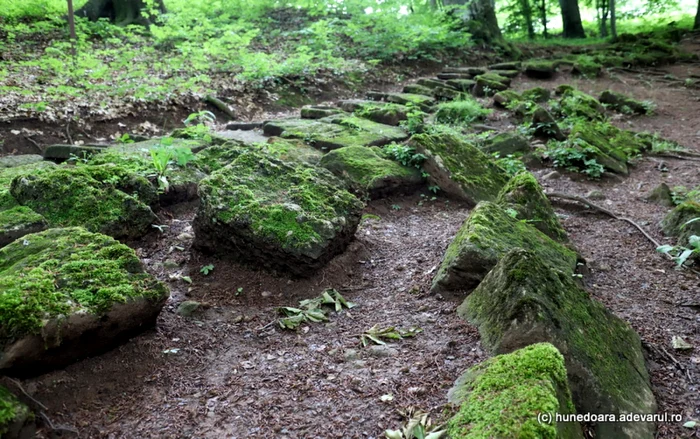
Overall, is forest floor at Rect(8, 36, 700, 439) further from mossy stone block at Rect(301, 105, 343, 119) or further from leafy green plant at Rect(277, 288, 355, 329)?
mossy stone block at Rect(301, 105, 343, 119)

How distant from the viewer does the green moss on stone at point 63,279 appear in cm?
211

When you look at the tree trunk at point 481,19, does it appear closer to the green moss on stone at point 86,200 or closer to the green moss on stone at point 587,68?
the green moss on stone at point 587,68

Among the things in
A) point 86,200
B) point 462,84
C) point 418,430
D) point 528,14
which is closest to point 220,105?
point 86,200

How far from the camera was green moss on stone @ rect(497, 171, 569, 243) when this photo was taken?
4.14 meters

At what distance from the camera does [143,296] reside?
251 centimetres

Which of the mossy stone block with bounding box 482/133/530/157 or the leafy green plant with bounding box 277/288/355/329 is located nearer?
the leafy green plant with bounding box 277/288/355/329

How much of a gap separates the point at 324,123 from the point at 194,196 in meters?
2.75

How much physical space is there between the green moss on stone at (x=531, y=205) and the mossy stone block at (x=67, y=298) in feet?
9.57

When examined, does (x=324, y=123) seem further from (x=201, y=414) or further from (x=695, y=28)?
(x=695, y=28)

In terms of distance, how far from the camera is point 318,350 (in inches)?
106

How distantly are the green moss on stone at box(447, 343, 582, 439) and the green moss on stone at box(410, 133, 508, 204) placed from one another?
9.72 ft

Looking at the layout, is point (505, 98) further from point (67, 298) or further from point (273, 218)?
point (67, 298)

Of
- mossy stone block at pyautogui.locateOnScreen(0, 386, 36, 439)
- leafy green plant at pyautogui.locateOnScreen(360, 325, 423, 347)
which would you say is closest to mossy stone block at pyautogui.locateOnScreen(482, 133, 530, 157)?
leafy green plant at pyautogui.locateOnScreen(360, 325, 423, 347)

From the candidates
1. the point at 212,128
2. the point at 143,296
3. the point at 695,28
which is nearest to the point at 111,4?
the point at 212,128
